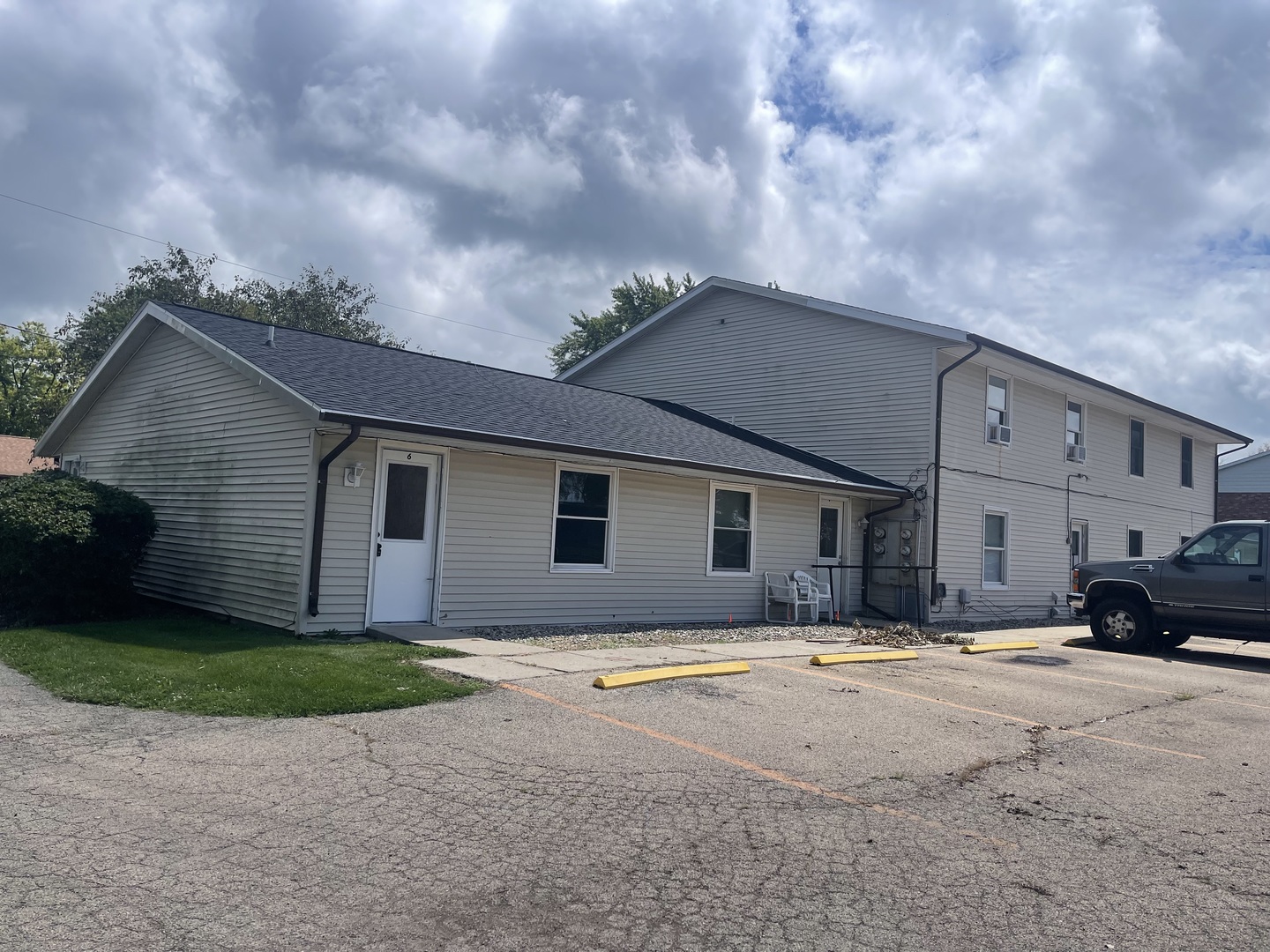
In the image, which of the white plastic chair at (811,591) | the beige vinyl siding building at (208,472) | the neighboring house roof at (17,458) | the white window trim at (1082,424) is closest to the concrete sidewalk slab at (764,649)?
the white plastic chair at (811,591)

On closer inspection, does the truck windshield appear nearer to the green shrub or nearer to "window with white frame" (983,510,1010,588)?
"window with white frame" (983,510,1010,588)

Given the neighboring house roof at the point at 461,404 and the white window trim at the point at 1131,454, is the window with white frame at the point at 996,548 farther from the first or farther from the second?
the white window trim at the point at 1131,454

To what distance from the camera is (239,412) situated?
498 inches

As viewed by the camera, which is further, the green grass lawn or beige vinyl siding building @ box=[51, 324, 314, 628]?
beige vinyl siding building @ box=[51, 324, 314, 628]

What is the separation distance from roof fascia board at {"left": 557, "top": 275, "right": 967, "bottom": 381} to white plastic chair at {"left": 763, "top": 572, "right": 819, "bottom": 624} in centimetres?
526

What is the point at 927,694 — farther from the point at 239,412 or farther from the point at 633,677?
the point at 239,412

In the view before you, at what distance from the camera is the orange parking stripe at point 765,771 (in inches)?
196

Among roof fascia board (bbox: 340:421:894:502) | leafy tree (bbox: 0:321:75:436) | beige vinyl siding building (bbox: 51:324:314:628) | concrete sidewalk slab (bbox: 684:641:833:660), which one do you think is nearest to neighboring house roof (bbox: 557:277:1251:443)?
roof fascia board (bbox: 340:421:894:502)

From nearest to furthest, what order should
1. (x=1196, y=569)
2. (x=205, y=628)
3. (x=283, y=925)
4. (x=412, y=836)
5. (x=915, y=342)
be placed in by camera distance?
(x=283, y=925) < (x=412, y=836) < (x=205, y=628) < (x=1196, y=569) < (x=915, y=342)

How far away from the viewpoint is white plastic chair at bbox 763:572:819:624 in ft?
51.9

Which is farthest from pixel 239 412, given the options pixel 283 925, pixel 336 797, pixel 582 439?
pixel 283 925

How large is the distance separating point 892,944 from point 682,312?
19.5 metres

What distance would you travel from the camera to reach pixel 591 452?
1245 cm

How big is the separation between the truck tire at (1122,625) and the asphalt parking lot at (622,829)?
687 centimetres
